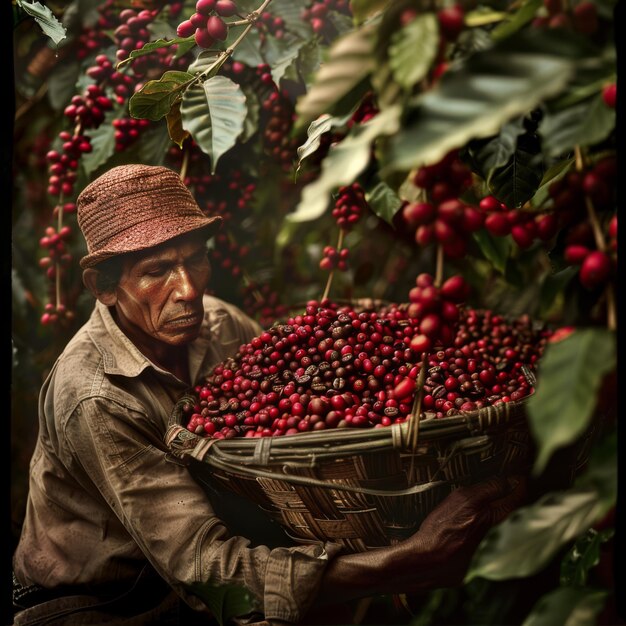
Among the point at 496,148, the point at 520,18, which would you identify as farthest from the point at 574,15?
the point at 496,148

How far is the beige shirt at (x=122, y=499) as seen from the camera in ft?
2.39

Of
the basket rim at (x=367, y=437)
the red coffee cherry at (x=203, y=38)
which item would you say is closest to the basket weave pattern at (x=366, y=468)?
the basket rim at (x=367, y=437)

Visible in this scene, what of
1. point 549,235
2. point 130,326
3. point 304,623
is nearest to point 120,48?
point 130,326

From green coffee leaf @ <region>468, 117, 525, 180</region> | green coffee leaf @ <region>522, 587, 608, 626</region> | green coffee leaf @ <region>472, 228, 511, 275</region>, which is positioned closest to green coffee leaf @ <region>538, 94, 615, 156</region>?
green coffee leaf @ <region>468, 117, 525, 180</region>

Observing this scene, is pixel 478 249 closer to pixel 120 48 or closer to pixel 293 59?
pixel 293 59

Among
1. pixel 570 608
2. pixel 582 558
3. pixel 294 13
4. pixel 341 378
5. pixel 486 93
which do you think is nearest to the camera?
pixel 486 93

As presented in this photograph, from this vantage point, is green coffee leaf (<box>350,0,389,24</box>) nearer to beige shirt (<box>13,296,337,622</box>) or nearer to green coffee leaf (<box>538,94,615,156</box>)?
green coffee leaf (<box>538,94,615,156</box>)

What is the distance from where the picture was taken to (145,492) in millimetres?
761

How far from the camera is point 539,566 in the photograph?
0.49 m

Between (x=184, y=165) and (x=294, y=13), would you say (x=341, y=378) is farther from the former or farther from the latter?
(x=294, y=13)

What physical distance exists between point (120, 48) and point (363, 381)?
592mm

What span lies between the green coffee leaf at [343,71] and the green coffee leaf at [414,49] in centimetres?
4

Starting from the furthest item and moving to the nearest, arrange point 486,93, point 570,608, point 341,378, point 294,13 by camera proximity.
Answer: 1. point 294,13
2. point 341,378
3. point 570,608
4. point 486,93

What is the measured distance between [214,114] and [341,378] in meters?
0.34
